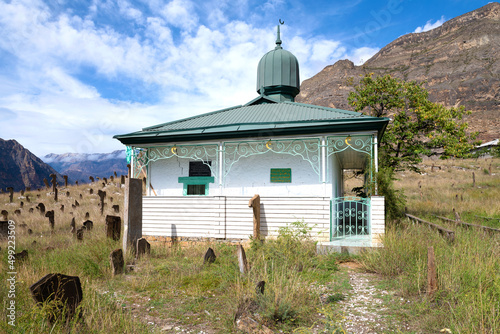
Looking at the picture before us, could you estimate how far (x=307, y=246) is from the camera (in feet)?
24.8

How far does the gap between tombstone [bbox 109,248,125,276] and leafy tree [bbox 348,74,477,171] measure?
33.8ft

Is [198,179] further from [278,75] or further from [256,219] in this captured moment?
[278,75]

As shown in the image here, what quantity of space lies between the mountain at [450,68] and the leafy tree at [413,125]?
5428 centimetres

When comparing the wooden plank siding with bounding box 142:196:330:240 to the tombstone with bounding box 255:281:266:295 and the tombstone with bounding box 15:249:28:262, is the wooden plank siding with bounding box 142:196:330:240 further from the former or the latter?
the tombstone with bounding box 255:281:266:295

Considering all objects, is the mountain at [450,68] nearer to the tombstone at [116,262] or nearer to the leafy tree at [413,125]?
the leafy tree at [413,125]

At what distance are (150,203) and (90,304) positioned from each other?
5756mm

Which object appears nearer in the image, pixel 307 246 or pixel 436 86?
pixel 307 246

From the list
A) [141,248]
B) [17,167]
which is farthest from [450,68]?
[17,167]

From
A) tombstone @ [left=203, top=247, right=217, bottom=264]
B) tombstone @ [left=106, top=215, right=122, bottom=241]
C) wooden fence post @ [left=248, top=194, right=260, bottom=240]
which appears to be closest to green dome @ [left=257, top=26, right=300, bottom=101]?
wooden fence post @ [left=248, top=194, right=260, bottom=240]

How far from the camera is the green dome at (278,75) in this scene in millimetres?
13961

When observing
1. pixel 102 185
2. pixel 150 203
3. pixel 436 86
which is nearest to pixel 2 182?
pixel 102 185

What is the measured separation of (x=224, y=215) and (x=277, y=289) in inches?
190

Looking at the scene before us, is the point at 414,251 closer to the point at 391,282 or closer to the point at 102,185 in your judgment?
the point at 391,282

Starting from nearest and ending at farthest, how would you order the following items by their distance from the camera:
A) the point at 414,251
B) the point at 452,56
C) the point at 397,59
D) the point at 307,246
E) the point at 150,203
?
the point at 414,251
the point at 307,246
the point at 150,203
the point at 452,56
the point at 397,59
